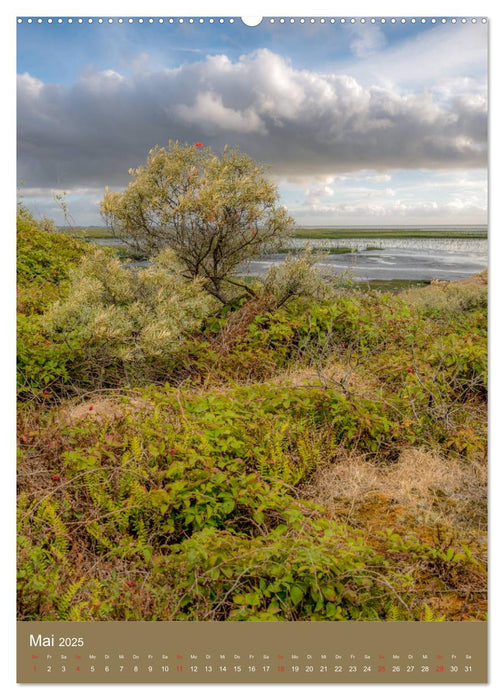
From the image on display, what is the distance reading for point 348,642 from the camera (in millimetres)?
2273

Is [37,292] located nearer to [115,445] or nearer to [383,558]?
[115,445]

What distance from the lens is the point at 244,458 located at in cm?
345

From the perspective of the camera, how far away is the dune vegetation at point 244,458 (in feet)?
8.00

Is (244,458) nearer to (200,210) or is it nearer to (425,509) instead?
(425,509)

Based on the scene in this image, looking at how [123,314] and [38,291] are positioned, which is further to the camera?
[38,291]

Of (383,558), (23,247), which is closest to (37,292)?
(23,247)

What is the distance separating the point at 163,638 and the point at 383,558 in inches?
45.5

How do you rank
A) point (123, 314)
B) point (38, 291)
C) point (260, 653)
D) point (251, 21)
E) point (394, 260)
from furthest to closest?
point (38, 291), point (394, 260), point (123, 314), point (251, 21), point (260, 653)

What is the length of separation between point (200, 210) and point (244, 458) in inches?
128

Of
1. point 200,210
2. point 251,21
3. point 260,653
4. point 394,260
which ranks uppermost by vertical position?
point 251,21

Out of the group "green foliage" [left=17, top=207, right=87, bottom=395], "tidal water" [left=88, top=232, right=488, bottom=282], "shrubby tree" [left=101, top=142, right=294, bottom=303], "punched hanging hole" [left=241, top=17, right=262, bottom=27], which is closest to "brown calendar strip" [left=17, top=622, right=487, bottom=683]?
"green foliage" [left=17, top=207, right=87, bottom=395]

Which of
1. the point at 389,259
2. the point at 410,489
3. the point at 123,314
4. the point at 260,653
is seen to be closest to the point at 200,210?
the point at 123,314

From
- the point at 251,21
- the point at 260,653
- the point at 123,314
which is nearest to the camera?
the point at 260,653

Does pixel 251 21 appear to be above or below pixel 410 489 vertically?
above
